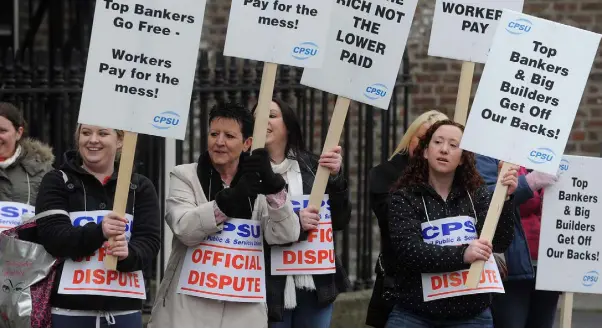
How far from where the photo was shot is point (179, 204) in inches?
291

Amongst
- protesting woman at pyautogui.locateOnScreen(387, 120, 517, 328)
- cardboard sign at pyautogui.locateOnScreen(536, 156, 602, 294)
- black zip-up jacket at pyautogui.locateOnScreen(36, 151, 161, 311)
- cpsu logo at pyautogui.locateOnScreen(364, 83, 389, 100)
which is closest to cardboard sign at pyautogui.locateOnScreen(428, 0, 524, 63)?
cpsu logo at pyautogui.locateOnScreen(364, 83, 389, 100)

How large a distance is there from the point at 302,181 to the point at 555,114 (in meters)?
1.30

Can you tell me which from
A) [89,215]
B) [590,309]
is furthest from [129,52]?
[590,309]

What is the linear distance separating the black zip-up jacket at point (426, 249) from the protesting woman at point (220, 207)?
1.66 ft

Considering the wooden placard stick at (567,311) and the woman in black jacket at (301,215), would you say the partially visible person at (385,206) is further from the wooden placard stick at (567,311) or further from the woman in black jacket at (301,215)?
the wooden placard stick at (567,311)

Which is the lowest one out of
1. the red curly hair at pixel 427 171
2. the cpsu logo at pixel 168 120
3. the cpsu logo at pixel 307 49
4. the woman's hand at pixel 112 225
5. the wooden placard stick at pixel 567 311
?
the wooden placard stick at pixel 567 311

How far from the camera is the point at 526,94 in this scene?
296 inches

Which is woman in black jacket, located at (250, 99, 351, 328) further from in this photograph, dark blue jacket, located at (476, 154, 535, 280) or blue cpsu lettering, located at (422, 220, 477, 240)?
dark blue jacket, located at (476, 154, 535, 280)

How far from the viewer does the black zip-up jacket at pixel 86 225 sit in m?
7.01

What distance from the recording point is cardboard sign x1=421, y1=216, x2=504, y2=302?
742 cm

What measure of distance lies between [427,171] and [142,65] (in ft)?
4.94

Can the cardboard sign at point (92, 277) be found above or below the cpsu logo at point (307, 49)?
below

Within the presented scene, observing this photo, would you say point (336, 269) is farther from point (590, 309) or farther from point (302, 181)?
point (590, 309)

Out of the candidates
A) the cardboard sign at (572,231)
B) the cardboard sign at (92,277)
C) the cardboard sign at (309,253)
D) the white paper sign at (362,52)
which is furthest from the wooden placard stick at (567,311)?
the cardboard sign at (92,277)
